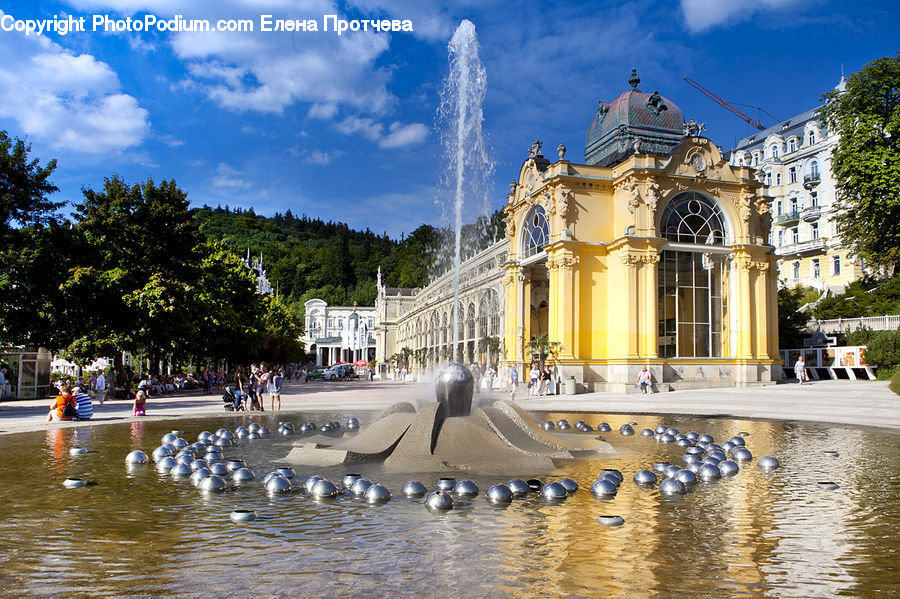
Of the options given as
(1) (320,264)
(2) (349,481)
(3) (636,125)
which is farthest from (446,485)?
(1) (320,264)

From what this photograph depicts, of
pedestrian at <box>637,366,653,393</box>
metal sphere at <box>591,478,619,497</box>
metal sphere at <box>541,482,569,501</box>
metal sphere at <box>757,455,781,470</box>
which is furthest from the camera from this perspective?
pedestrian at <box>637,366,653,393</box>

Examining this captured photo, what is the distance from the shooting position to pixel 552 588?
5242 millimetres

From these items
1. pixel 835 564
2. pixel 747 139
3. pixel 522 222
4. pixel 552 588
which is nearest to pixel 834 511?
pixel 835 564

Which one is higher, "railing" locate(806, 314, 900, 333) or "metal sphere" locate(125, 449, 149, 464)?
"railing" locate(806, 314, 900, 333)

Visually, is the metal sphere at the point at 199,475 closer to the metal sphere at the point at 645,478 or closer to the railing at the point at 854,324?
the metal sphere at the point at 645,478

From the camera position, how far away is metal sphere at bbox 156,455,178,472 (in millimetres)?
10773

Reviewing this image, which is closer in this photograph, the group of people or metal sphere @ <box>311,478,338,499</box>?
metal sphere @ <box>311,478,338,499</box>

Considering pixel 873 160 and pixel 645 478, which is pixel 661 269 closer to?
pixel 873 160

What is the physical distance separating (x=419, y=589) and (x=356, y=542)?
1575mm

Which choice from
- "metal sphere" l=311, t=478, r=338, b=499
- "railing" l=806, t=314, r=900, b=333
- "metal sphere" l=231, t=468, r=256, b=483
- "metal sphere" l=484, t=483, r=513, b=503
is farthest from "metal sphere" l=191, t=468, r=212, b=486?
"railing" l=806, t=314, r=900, b=333

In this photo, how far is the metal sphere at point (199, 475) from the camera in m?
9.46

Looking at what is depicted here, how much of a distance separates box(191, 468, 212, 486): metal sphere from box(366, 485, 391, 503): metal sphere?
2537mm

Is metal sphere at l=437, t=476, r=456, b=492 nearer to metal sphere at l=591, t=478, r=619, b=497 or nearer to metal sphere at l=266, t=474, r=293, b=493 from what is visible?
metal sphere at l=591, t=478, r=619, b=497

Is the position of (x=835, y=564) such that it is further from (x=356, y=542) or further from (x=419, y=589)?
(x=356, y=542)
